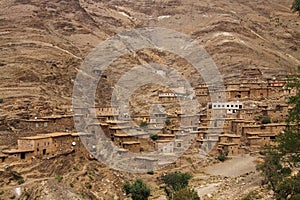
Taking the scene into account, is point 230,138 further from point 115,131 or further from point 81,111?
point 81,111

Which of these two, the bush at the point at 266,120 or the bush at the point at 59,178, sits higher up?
the bush at the point at 266,120

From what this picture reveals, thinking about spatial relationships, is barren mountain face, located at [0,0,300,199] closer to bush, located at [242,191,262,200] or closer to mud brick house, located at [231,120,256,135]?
bush, located at [242,191,262,200]

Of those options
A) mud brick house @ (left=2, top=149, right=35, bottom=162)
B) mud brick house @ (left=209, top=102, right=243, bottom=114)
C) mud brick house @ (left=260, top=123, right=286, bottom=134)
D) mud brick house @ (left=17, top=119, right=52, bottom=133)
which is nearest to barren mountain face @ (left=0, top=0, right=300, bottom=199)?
mud brick house @ (left=17, top=119, right=52, bottom=133)

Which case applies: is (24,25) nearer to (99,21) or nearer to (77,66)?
(77,66)

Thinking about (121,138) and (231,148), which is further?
(231,148)

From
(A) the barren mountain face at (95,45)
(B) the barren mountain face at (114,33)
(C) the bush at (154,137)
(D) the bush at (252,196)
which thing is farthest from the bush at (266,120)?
(B) the barren mountain face at (114,33)

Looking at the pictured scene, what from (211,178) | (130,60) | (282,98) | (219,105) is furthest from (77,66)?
(211,178)

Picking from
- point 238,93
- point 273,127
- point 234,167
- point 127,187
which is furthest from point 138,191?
point 238,93

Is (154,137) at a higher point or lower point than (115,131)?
lower

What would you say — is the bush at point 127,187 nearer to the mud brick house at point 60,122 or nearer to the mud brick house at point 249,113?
the mud brick house at point 60,122
